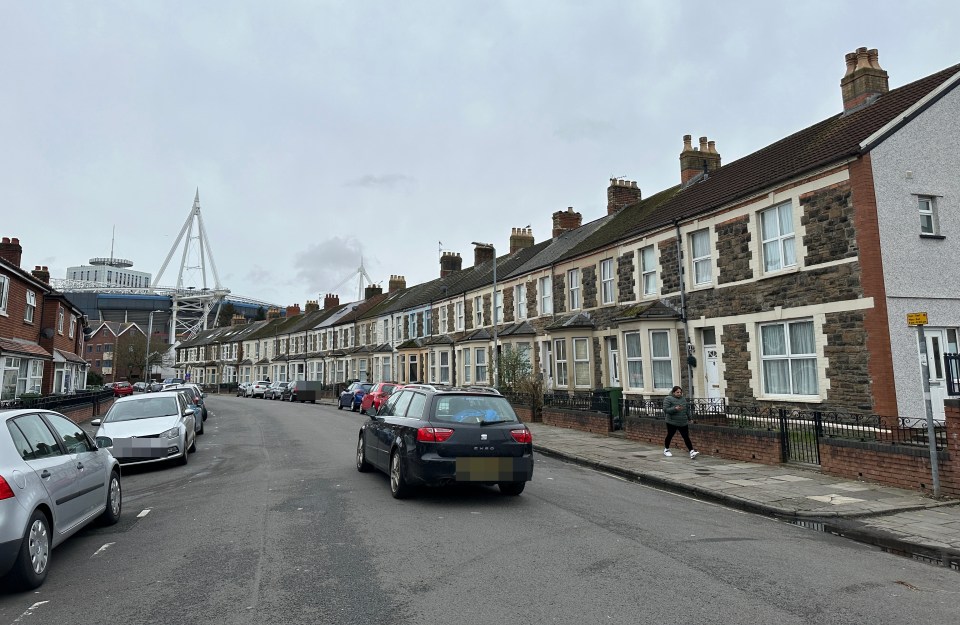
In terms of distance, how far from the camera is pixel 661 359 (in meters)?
19.2

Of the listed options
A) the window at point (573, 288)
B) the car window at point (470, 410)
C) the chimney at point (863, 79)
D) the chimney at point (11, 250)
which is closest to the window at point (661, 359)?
the window at point (573, 288)

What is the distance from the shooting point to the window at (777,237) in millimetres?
15406

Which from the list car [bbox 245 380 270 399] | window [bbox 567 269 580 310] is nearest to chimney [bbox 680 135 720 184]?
window [bbox 567 269 580 310]

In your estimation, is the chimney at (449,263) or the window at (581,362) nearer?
the window at (581,362)

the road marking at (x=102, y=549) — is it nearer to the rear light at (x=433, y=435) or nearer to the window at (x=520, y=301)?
the rear light at (x=433, y=435)

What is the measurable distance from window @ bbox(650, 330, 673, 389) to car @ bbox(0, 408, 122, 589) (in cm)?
1573

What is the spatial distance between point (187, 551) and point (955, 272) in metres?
16.6

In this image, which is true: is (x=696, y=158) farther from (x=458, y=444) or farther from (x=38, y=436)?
(x=38, y=436)

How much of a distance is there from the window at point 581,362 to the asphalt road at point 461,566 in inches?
562

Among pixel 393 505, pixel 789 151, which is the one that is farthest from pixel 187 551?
pixel 789 151

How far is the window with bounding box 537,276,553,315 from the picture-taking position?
26.8 metres

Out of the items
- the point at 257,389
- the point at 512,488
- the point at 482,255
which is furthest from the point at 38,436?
the point at 257,389

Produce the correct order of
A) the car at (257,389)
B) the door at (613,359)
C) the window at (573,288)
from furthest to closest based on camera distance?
1. the car at (257,389)
2. the window at (573,288)
3. the door at (613,359)

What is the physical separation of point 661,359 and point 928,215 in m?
7.94
